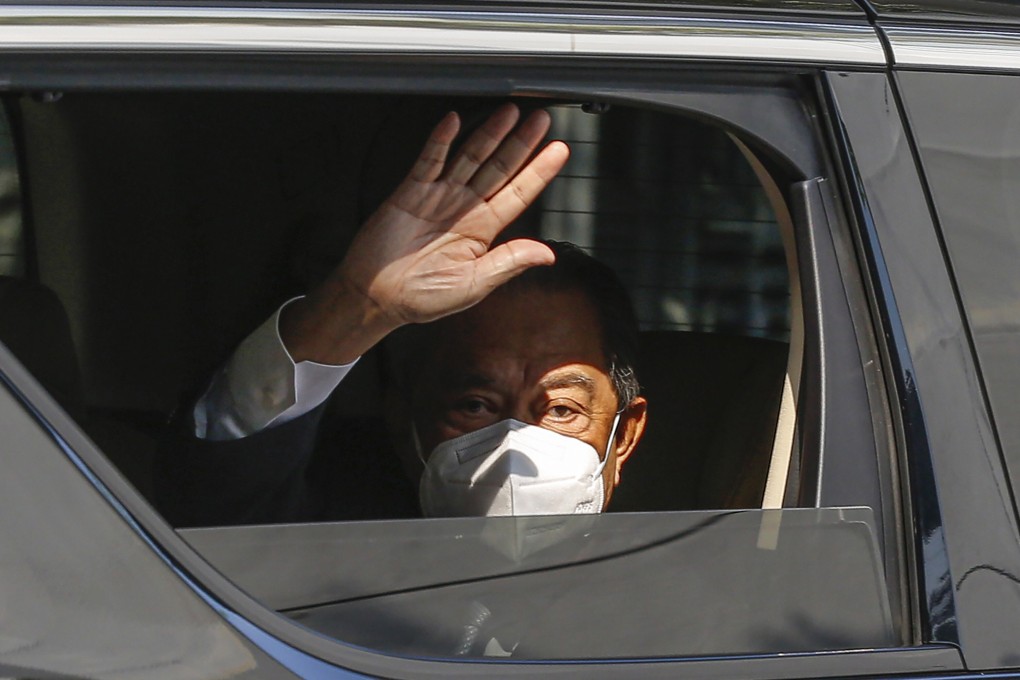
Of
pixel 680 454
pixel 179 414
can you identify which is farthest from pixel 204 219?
pixel 680 454

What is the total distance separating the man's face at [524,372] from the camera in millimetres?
1938

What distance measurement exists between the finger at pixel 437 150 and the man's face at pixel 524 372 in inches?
20.1

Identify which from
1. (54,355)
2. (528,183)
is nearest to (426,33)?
(528,183)

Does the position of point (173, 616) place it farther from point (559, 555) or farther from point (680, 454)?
point (680, 454)

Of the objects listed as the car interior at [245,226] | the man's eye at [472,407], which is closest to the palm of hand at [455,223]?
the man's eye at [472,407]

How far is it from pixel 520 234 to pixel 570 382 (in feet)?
0.85

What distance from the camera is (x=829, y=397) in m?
1.34

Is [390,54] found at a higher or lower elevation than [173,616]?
higher

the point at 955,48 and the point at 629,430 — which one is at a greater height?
the point at 955,48

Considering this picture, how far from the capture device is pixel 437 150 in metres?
1.46

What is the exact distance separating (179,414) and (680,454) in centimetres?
93

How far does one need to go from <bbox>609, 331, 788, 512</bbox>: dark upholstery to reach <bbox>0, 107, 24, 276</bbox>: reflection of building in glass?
123 cm

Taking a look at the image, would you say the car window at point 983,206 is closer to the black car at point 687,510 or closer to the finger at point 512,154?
the black car at point 687,510

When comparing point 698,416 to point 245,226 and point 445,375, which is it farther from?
point 245,226
